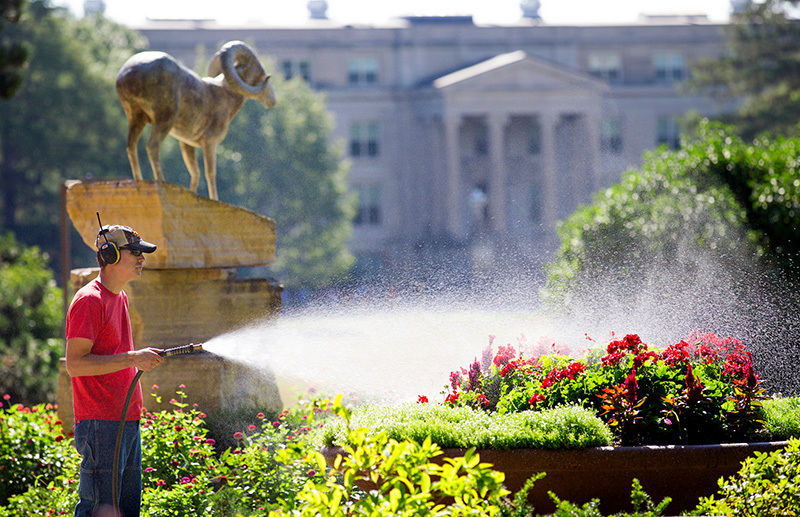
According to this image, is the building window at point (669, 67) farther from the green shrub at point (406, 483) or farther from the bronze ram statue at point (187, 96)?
the green shrub at point (406, 483)

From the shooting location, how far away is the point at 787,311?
9.33m

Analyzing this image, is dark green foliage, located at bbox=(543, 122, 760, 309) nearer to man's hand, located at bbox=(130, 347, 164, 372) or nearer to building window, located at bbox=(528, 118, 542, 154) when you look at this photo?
man's hand, located at bbox=(130, 347, 164, 372)

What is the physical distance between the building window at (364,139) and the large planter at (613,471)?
50.0 meters

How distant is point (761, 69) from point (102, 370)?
123ft

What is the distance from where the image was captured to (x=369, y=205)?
54.4 meters

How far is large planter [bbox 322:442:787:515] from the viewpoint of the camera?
16.2 ft

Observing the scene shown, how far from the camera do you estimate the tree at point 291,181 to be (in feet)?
138

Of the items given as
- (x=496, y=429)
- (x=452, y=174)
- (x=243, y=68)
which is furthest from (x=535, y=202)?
(x=496, y=429)

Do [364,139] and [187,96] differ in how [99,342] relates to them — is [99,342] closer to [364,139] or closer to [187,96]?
[187,96]

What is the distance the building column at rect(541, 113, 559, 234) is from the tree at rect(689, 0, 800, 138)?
12234mm

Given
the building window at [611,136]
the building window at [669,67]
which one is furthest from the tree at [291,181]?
the building window at [669,67]

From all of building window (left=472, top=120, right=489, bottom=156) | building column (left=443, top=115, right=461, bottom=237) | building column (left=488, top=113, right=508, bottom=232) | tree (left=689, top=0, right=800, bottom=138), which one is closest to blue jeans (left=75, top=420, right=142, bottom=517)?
tree (left=689, top=0, right=800, bottom=138)

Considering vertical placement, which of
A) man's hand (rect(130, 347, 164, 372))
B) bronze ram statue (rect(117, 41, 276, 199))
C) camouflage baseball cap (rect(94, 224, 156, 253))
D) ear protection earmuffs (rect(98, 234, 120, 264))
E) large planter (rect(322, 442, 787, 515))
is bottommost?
large planter (rect(322, 442, 787, 515))

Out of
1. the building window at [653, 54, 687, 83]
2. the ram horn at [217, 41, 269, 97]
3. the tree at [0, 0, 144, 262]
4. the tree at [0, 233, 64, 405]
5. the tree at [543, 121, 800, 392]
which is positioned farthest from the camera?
the building window at [653, 54, 687, 83]
